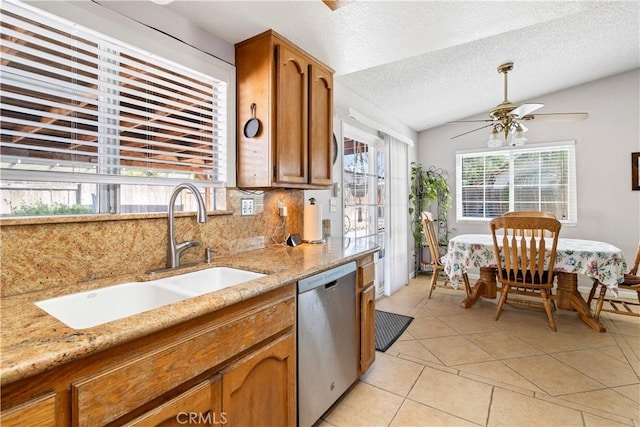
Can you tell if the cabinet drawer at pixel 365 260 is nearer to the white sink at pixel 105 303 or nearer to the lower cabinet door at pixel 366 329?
the lower cabinet door at pixel 366 329

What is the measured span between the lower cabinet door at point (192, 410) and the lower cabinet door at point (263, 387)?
1.2 inches

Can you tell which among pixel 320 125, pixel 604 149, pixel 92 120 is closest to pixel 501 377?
pixel 320 125

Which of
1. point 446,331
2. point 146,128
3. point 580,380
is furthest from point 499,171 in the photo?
point 146,128

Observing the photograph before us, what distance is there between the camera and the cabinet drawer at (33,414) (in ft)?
1.96

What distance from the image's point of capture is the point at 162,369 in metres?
0.86

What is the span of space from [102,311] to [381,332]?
2295mm

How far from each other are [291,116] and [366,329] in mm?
1448

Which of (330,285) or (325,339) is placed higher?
(330,285)

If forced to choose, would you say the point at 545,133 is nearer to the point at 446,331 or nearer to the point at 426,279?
the point at 426,279

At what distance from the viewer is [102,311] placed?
1.16 m

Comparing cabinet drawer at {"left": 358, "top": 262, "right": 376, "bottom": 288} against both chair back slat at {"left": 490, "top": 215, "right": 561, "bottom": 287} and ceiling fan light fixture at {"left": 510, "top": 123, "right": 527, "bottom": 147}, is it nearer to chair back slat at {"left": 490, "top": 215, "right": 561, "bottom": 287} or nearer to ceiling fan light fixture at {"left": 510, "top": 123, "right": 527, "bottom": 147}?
chair back slat at {"left": 490, "top": 215, "right": 561, "bottom": 287}

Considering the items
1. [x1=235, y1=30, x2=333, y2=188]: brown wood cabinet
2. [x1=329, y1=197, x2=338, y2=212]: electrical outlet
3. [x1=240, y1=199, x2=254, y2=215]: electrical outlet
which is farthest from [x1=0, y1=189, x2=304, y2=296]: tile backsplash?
[x1=329, y1=197, x2=338, y2=212]: electrical outlet

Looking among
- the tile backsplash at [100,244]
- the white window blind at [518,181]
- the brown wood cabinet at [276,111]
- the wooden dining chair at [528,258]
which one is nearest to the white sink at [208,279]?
the tile backsplash at [100,244]

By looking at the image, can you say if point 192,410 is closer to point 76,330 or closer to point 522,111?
point 76,330
